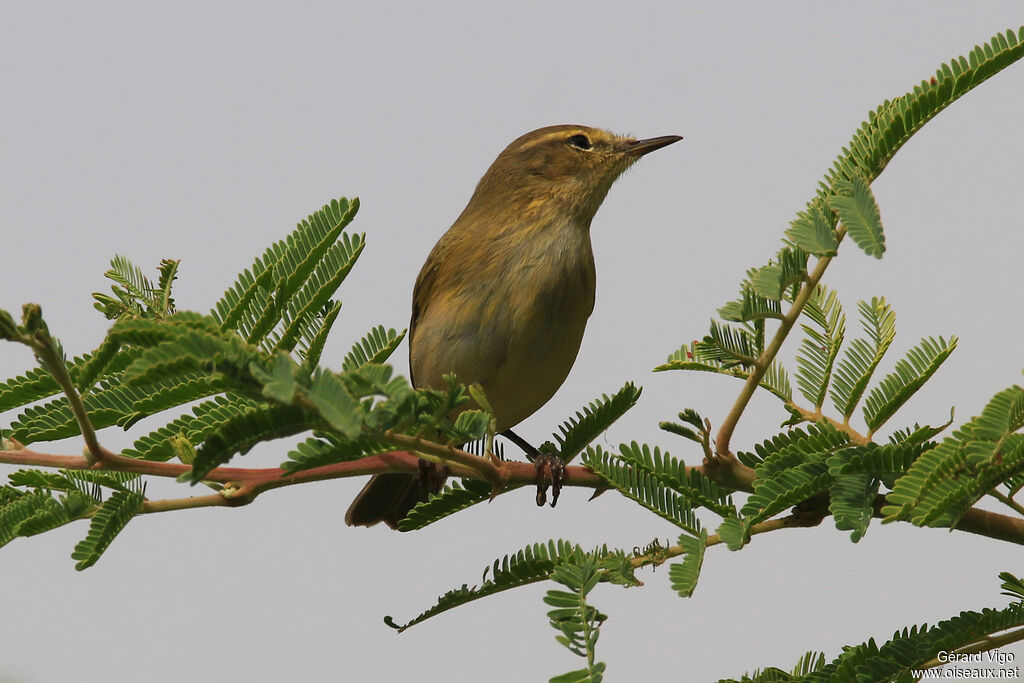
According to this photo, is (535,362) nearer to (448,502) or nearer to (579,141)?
(448,502)

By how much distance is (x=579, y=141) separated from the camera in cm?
556

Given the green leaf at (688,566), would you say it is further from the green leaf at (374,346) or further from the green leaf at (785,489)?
the green leaf at (374,346)

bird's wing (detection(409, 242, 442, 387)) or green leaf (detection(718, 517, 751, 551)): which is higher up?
bird's wing (detection(409, 242, 442, 387))

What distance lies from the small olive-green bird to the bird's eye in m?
0.05

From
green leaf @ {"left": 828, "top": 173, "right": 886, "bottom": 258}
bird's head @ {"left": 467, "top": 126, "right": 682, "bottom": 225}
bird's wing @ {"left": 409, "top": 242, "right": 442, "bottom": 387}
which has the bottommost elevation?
green leaf @ {"left": 828, "top": 173, "right": 886, "bottom": 258}

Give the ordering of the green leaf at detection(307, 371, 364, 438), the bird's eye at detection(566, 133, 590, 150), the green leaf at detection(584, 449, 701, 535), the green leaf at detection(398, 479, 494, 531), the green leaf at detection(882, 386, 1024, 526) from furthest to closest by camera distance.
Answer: the bird's eye at detection(566, 133, 590, 150) → the green leaf at detection(398, 479, 494, 531) → the green leaf at detection(584, 449, 701, 535) → the green leaf at detection(882, 386, 1024, 526) → the green leaf at detection(307, 371, 364, 438)

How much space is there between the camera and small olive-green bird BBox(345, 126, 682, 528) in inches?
171

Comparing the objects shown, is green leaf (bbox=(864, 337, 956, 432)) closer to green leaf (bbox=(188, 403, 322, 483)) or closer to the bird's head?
green leaf (bbox=(188, 403, 322, 483))

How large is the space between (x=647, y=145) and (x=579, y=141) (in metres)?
0.45

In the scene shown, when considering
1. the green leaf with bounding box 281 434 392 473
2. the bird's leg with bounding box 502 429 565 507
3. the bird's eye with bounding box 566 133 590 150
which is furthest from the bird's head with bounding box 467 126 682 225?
the green leaf with bounding box 281 434 392 473

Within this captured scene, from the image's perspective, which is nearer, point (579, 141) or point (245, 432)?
point (245, 432)

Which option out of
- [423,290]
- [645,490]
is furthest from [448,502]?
[423,290]

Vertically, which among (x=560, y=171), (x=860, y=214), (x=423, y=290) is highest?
(x=560, y=171)

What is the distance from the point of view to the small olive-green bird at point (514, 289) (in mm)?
4352
